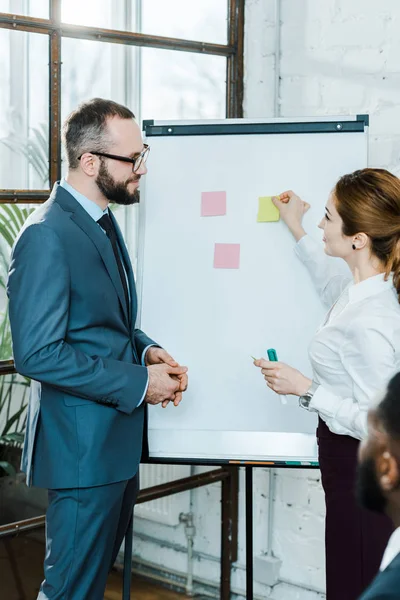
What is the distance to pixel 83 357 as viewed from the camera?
183 centimetres

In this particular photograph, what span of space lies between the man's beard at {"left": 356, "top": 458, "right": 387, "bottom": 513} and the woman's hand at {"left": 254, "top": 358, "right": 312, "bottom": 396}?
3.15ft

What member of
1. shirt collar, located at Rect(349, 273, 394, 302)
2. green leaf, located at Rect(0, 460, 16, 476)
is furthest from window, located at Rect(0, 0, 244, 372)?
shirt collar, located at Rect(349, 273, 394, 302)

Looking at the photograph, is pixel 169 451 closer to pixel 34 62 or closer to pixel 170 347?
pixel 170 347

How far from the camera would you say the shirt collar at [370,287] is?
181 centimetres

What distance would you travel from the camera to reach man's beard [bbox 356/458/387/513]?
92cm

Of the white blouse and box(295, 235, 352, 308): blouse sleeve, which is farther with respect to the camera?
box(295, 235, 352, 308): blouse sleeve

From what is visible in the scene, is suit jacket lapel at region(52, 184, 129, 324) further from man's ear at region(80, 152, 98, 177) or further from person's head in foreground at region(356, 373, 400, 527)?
person's head in foreground at region(356, 373, 400, 527)

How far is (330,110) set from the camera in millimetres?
2695

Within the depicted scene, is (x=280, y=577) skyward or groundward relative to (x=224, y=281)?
groundward

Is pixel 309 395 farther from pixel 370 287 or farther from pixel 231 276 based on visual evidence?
pixel 231 276

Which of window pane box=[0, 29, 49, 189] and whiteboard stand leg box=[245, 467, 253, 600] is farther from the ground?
window pane box=[0, 29, 49, 189]

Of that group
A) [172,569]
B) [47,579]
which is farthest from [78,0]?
[172,569]

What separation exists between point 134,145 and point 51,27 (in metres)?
0.70

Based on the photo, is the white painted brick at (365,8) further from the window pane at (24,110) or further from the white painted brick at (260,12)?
the window pane at (24,110)
